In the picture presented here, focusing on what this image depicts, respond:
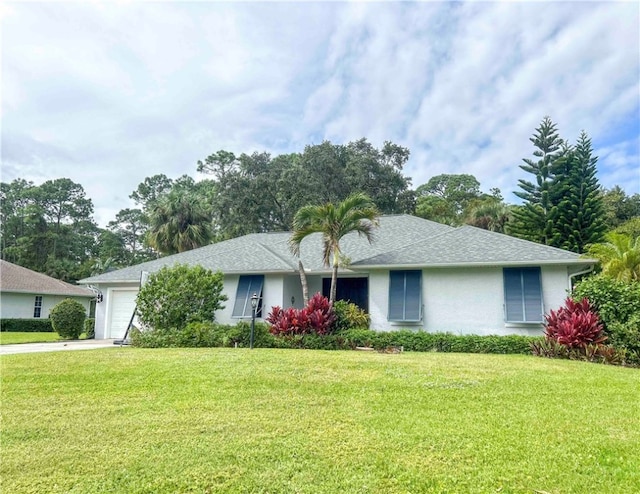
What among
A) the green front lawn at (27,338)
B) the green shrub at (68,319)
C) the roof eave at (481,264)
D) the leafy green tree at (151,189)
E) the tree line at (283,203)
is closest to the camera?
the roof eave at (481,264)

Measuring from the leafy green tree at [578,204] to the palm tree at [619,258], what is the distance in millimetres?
6766

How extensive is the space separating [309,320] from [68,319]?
1224 centimetres

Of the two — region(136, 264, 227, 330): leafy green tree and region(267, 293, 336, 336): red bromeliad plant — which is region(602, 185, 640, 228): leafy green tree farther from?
region(136, 264, 227, 330): leafy green tree

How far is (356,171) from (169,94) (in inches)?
677

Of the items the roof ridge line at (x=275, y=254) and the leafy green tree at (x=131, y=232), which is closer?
the roof ridge line at (x=275, y=254)

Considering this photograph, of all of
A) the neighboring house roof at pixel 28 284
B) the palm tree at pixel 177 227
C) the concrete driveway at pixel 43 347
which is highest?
the palm tree at pixel 177 227

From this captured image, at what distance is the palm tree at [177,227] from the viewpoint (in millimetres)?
25156

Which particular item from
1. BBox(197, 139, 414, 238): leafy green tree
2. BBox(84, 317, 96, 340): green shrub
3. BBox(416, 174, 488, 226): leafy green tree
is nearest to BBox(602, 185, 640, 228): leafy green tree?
BBox(416, 174, 488, 226): leafy green tree

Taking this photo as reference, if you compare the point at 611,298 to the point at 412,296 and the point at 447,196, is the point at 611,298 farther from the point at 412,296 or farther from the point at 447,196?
the point at 447,196

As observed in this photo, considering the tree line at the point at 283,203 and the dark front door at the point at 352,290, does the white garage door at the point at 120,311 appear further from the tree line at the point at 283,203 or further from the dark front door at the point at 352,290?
the tree line at the point at 283,203

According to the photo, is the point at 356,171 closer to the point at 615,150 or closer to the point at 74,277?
the point at 615,150

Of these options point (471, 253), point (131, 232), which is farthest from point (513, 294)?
point (131, 232)

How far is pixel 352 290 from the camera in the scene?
1519 cm

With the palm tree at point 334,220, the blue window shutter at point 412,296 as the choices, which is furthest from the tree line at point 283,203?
the palm tree at point 334,220
